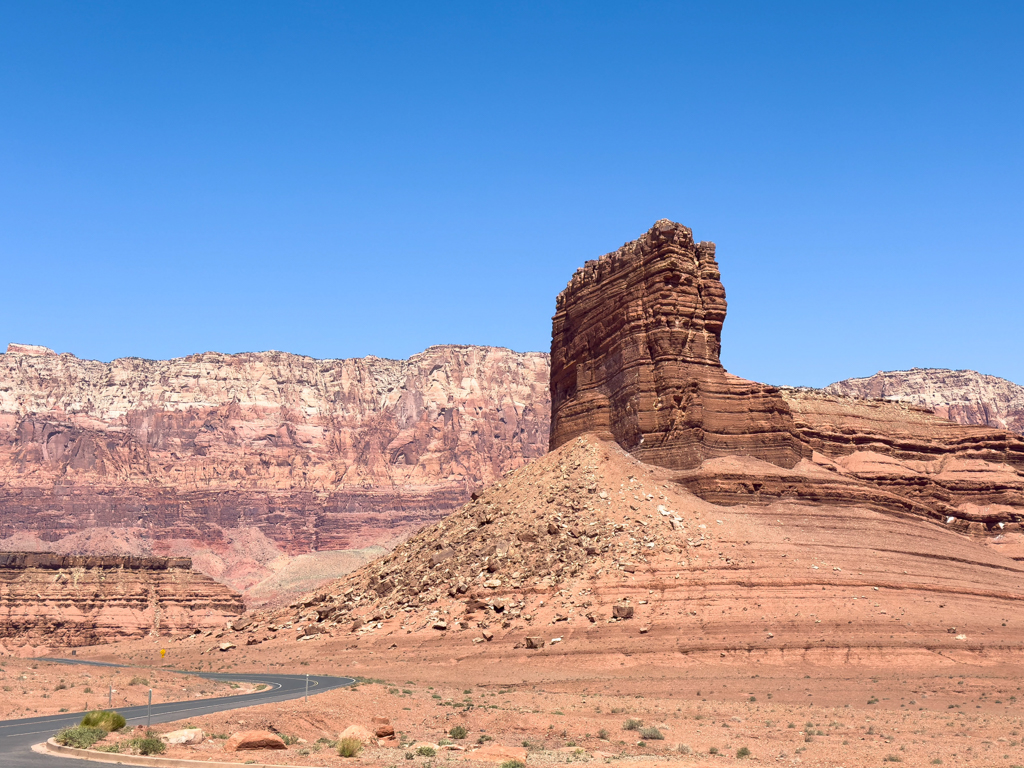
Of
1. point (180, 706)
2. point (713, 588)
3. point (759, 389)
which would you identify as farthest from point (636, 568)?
point (180, 706)

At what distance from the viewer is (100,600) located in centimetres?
10519

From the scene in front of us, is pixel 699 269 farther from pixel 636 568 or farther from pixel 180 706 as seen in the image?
pixel 180 706

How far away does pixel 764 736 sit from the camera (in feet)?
110

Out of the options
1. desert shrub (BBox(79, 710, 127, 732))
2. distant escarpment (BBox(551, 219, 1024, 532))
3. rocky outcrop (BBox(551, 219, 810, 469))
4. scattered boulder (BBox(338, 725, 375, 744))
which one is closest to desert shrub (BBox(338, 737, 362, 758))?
scattered boulder (BBox(338, 725, 375, 744))

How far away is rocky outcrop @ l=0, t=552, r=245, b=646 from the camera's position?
101 meters

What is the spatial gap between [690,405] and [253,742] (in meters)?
40.3

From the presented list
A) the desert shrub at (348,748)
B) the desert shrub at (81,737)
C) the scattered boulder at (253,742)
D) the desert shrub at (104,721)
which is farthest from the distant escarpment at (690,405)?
the desert shrub at (81,737)

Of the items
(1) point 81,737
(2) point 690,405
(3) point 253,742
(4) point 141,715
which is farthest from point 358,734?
(2) point 690,405

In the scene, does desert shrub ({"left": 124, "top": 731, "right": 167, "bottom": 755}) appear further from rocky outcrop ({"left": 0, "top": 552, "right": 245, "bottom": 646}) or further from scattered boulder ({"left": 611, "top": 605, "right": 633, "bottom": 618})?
rocky outcrop ({"left": 0, "top": 552, "right": 245, "bottom": 646})

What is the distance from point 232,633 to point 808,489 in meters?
38.0

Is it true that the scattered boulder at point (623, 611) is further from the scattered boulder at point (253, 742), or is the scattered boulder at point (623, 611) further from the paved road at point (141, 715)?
the scattered boulder at point (253, 742)

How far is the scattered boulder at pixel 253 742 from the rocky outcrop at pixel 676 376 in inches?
1525

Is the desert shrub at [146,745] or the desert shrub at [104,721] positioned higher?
the desert shrub at [146,745]

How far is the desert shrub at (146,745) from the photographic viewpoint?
23.9m
